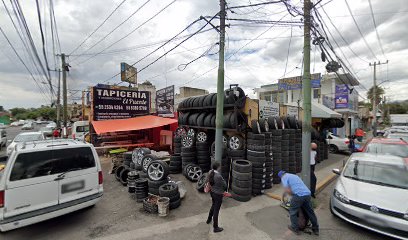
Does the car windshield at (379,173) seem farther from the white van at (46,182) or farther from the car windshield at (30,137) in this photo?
the car windshield at (30,137)

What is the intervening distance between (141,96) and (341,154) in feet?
51.6

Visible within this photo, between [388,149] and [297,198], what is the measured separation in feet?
24.2

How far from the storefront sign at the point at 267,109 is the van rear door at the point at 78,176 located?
6401 millimetres

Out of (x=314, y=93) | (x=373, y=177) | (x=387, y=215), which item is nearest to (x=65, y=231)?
(x=387, y=215)

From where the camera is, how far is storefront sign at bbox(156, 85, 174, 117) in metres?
15.2

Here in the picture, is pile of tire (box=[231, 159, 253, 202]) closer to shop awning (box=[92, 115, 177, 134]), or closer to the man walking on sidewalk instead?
the man walking on sidewalk

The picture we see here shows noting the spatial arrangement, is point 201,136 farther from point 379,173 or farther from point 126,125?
point 379,173

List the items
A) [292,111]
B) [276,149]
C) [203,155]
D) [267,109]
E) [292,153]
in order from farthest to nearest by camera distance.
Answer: [292,111], [267,109], [292,153], [203,155], [276,149]

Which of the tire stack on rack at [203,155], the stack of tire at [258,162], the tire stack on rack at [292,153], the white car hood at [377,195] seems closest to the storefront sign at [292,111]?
the tire stack on rack at [292,153]

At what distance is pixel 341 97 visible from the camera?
21.9 m

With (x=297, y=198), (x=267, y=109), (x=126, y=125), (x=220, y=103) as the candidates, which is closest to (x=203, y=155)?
(x=220, y=103)

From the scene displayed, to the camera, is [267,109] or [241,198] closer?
[241,198]

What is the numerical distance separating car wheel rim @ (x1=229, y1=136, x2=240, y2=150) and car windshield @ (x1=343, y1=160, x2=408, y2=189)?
10.7 ft

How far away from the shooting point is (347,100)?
2142 cm
